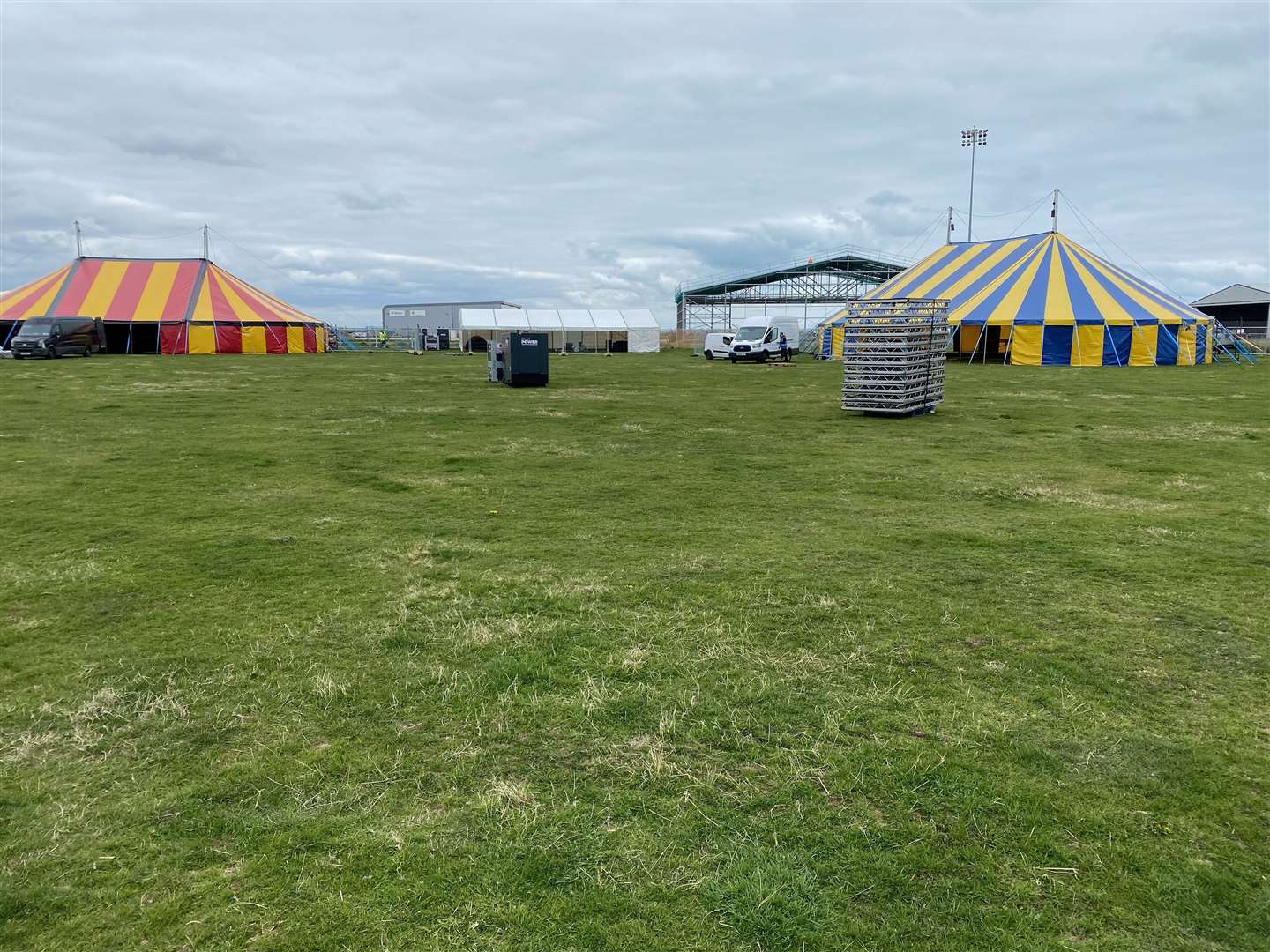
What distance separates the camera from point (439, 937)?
2.56 metres

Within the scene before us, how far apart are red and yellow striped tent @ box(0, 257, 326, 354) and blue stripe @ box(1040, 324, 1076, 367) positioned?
3946 cm

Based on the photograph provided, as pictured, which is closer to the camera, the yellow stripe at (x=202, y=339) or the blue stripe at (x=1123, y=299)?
the blue stripe at (x=1123, y=299)

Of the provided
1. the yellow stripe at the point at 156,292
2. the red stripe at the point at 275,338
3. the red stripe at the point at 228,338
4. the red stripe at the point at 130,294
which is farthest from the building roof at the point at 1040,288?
the red stripe at the point at 130,294

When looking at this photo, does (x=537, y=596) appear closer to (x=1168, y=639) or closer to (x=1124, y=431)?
(x=1168, y=639)

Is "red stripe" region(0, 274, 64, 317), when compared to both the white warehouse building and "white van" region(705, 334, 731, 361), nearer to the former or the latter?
the white warehouse building

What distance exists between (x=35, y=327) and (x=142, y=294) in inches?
280

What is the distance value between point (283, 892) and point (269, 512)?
6.06 m

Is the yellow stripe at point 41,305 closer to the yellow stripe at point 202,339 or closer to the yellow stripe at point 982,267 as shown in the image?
the yellow stripe at point 202,339

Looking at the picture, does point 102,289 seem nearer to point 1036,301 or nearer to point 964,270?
point 964,270

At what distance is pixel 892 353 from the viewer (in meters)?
16.1

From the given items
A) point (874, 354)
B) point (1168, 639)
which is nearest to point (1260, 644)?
point (1168, 639)

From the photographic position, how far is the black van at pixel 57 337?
121ft

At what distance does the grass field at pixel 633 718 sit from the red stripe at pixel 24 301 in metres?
42.3

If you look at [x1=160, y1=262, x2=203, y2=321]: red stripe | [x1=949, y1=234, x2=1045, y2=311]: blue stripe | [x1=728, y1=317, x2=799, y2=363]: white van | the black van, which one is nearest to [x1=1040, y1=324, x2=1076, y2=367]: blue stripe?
[x1=949, y1=234, x2=1045, y2=311]: blue stripe
